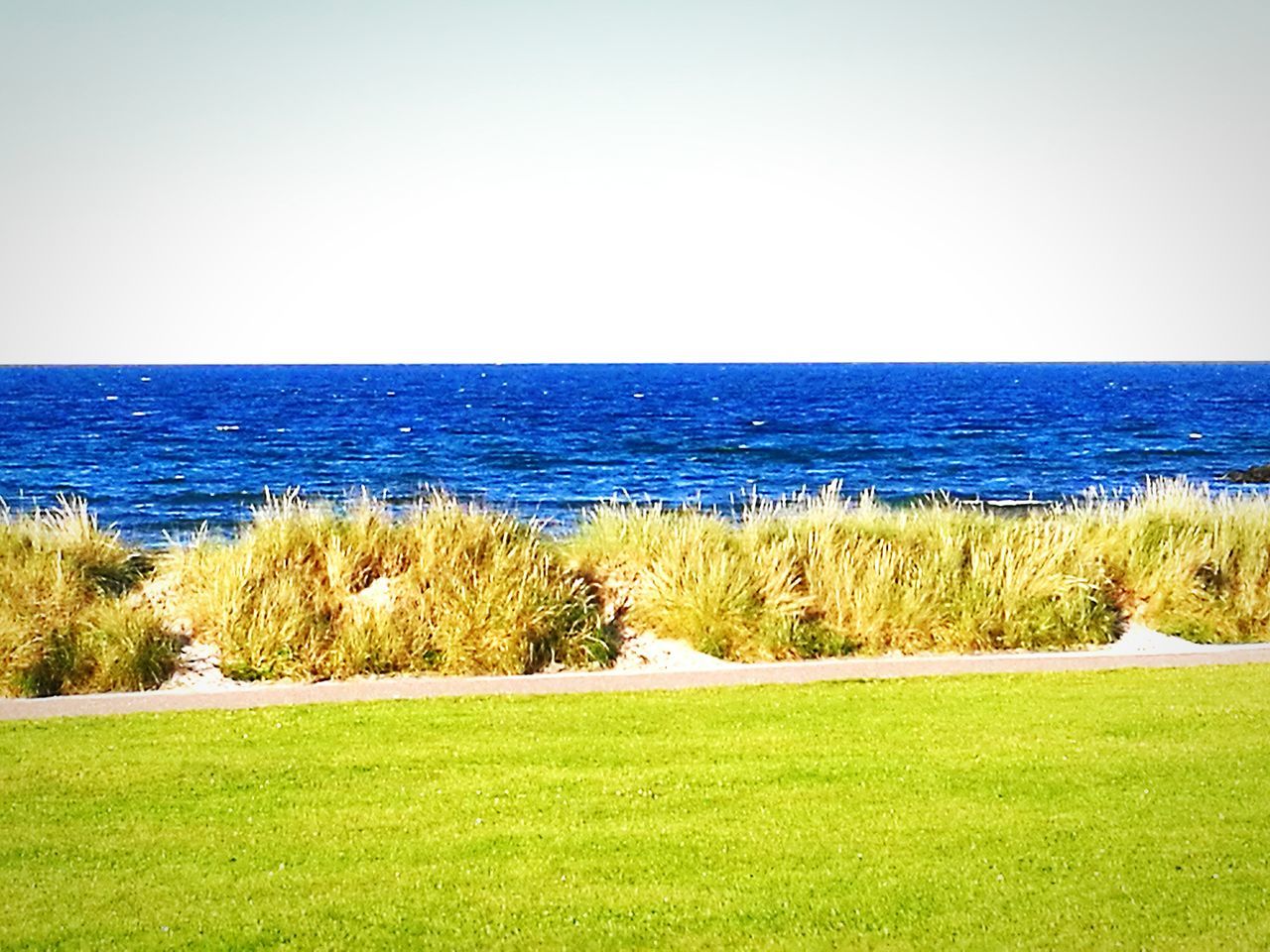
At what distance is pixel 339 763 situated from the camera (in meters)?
8.16

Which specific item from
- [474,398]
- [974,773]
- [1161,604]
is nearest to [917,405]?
[474,398]

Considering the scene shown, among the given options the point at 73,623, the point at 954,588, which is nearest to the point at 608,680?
the point at 954,588

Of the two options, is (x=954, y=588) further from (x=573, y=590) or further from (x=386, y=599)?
(x=386, y=599)

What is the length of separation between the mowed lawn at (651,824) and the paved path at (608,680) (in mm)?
541

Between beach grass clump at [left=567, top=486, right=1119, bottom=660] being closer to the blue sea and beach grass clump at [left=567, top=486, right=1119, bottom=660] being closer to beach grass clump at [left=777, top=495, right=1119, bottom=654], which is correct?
beach grass clump at [left=777, top=495, right=1119, bottom=654]

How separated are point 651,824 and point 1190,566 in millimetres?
9328

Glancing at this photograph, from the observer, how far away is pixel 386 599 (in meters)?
12.6

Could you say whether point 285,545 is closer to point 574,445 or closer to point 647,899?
point 647,899

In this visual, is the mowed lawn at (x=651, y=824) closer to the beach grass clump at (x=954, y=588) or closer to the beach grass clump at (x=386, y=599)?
the beach grass clump at (x=386, y=599)

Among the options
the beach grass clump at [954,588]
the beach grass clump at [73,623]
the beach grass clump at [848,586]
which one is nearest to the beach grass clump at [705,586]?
the beach grass clump at [848,586]

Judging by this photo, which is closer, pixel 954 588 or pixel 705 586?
pixel 705 586

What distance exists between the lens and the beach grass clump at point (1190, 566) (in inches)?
526

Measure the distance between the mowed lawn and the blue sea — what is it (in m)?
8.20

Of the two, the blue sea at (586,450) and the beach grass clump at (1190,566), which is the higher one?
the beach grass clump at (1190,566)
